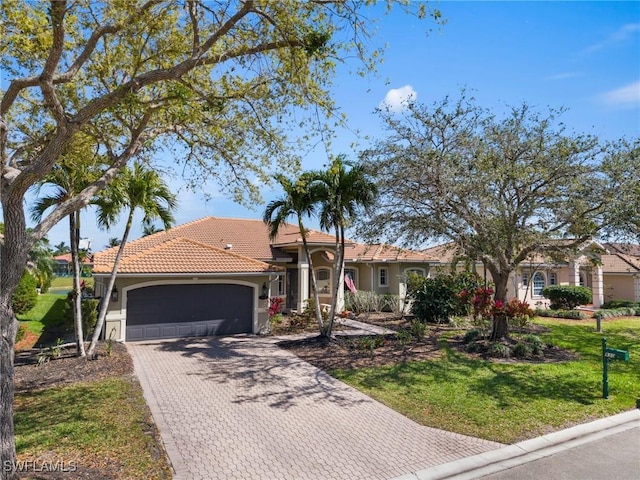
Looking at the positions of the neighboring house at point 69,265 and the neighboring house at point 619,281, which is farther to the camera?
the neighboring house at point 619,281

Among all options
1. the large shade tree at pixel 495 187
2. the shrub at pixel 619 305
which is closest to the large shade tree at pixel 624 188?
the large shade tree at pixel 495 187

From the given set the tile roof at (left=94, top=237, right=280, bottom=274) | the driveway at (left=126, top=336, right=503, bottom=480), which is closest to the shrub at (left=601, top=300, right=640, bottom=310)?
the tile roof at (left=94, top=237, right=280, bottom=274)

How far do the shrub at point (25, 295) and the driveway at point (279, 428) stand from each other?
13578mm

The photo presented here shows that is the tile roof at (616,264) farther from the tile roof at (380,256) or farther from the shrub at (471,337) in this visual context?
the shrub at (471,337)

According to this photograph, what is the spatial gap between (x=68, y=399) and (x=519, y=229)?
1345 cm

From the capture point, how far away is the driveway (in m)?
6.52

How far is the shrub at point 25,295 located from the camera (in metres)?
21.2

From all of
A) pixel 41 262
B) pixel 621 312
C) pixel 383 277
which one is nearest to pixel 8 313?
pixel 383 277

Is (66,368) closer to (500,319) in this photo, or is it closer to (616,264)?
(500,319)

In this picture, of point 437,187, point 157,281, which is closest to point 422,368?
point 437,187

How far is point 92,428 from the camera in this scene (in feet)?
24.5

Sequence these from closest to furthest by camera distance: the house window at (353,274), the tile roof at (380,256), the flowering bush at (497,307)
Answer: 1. the flowering bush at (497,307)
2. the tile roof at (380,256)
3. the house window at (353,274)

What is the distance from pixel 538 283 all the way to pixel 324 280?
17288 millimetres

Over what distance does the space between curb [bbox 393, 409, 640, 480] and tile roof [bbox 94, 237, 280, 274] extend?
11826 millimetres
